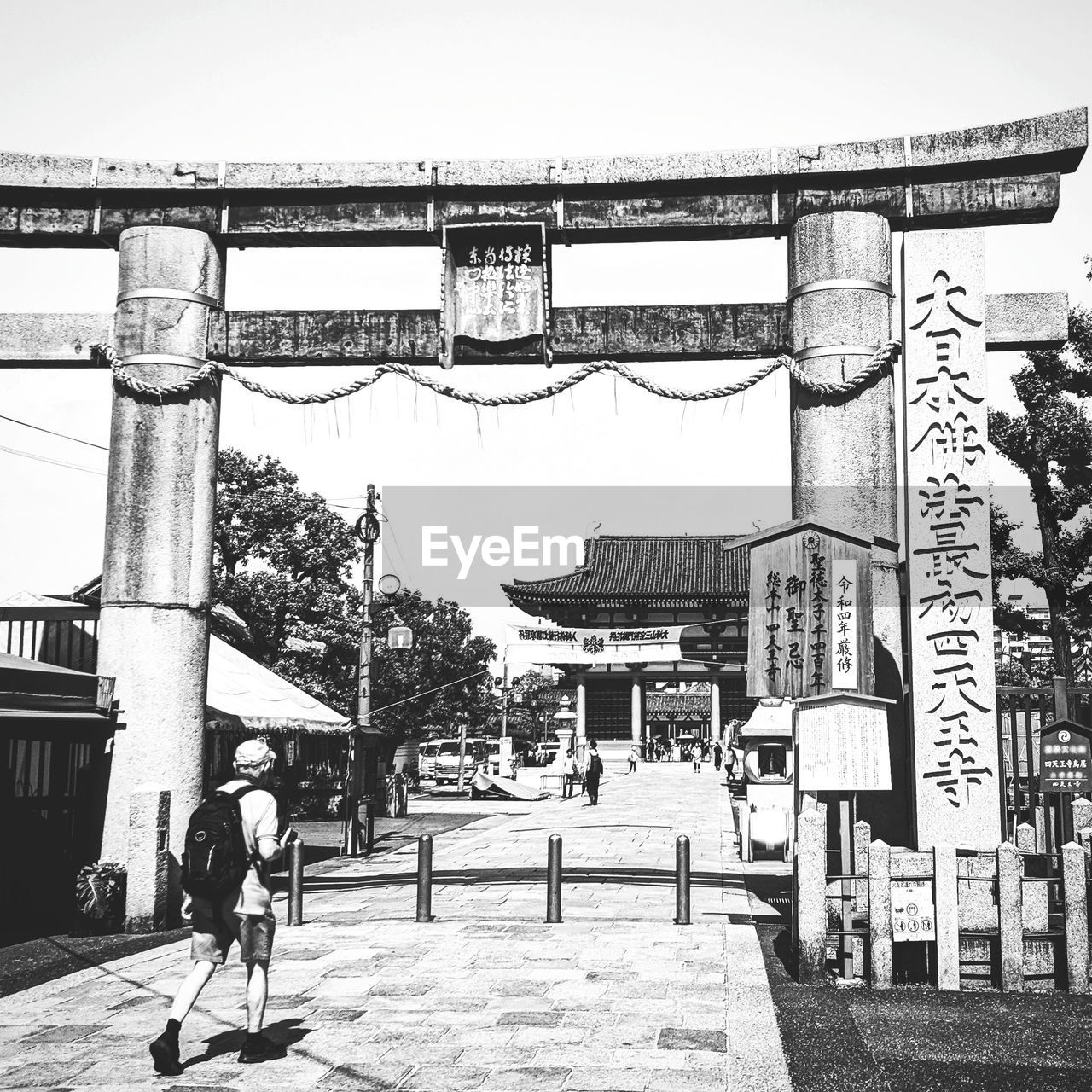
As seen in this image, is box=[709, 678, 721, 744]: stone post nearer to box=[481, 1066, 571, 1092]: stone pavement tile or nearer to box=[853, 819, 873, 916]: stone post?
box=[853, 819, 873, 916]: stone post

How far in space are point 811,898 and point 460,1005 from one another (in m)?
2.66

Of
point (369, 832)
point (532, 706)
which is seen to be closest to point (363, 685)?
point (369, 832)

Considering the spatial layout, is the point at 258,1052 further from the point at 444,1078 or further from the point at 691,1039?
the point at 691,1039

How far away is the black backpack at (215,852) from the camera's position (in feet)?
20.9

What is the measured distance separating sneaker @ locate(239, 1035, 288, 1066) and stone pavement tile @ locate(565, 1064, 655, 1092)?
5.61 feet

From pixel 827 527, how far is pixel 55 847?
27.6 ft

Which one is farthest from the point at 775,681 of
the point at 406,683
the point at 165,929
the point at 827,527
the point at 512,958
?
the point at 406,683

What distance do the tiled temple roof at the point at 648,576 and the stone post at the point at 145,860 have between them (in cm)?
3932

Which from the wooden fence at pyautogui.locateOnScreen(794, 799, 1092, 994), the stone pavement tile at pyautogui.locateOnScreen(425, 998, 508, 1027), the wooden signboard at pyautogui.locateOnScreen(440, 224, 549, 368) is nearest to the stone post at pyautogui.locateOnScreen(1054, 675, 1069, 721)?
the wooden fence at pyautogui.locateOnScreen(794, 799, 1092, 994)

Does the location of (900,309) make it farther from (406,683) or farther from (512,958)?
(406,683)

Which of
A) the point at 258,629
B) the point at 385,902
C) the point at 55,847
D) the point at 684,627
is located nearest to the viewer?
the point at 55,847

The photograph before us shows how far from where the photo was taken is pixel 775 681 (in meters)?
10.7

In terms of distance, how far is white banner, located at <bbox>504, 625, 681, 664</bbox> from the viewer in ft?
156

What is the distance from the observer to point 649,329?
12016 mm
